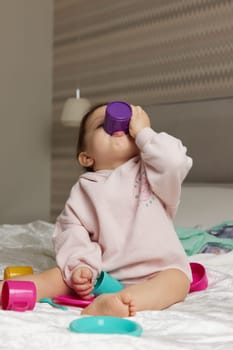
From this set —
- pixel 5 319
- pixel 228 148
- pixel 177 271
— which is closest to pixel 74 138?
pixel 228 148

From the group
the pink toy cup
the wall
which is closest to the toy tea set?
the pink toy cup

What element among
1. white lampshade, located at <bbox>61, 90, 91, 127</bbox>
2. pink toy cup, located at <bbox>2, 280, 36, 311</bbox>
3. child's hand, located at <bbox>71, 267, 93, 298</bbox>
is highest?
white lampshade, located at <bbox>61, 90, 91, 127</bbox>

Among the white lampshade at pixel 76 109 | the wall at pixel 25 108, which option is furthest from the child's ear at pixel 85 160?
the wall at pixel 25 108

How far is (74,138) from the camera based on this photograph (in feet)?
11.1

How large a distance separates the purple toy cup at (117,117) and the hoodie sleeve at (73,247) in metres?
0.21

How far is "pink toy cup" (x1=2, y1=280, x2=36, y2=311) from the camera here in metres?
1.03

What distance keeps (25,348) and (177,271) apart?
20.7 inches

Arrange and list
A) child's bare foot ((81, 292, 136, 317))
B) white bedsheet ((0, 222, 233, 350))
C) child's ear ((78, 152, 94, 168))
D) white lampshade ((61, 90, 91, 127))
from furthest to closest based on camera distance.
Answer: white lampshade ((61, 90, 91, 127)) → child's ear ((78, 152, 94, 168)) → child's bare foot ((81, 292, 136, 317)) → white bedsheet ((0, 222, 233, 350))

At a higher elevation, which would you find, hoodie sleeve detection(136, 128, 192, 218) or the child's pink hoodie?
hoodie sleeve detection(136, 128, 192, 218)

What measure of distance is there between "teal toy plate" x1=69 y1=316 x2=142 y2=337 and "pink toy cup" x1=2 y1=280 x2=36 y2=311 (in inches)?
5.9

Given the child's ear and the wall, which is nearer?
the child's ear

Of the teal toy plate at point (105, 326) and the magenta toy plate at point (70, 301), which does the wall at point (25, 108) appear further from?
the teal toy plate at point (105, 326)

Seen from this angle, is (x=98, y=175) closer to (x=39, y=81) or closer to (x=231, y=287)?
(x=231, y=287)

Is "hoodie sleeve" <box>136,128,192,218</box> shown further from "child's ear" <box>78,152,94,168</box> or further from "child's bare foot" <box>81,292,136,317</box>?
"child's bare foot" <box>81,292,136,317</box>
